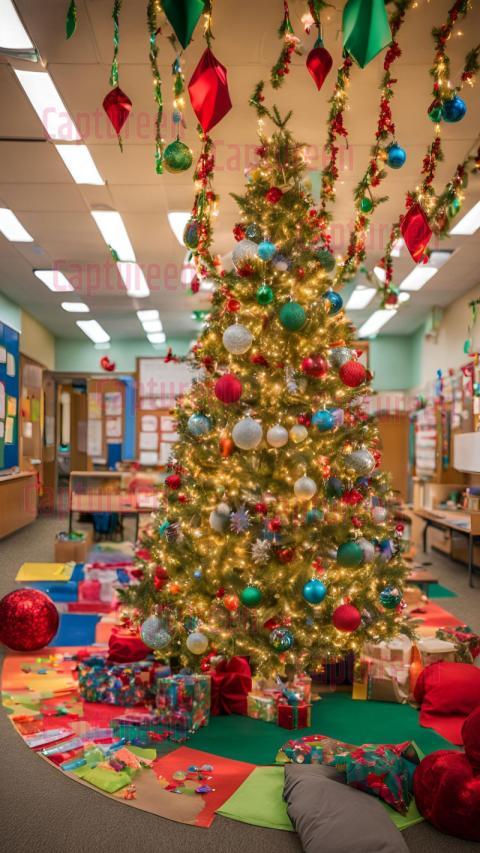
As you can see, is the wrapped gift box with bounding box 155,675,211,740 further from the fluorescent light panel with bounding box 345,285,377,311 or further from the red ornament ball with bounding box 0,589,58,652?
the fluorescent light panel with bounding box 345,285,377,311

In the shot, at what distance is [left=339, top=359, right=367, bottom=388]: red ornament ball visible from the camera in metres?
3.34

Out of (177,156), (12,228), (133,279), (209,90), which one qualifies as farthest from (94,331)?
(209,90)

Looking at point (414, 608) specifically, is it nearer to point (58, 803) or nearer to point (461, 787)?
point (461, 787)

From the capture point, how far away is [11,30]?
3436mm

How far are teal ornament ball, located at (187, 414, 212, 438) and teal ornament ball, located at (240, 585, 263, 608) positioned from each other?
84cm

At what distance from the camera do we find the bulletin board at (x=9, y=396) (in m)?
8.84

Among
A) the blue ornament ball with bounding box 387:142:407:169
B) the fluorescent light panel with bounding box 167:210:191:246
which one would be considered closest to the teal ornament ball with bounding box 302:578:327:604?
the blue ornament ball with bounding box 387:142:407:169

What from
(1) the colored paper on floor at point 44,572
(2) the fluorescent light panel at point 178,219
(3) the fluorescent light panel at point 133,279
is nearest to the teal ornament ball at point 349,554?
(1) the colored paper on floor at point 44,572

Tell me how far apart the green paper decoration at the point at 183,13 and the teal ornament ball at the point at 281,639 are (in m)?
2.52

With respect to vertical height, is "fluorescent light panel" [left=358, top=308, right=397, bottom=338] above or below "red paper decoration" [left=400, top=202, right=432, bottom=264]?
above

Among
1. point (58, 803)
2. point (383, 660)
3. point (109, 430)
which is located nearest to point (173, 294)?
point (109, 430)

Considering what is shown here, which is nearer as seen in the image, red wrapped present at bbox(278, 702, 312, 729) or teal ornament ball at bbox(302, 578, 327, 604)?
teal ornament ball at bbox(302, 578, 327, 604)

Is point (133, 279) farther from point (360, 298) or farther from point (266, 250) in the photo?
point (266, 250)

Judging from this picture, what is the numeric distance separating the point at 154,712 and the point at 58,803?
0.88m
